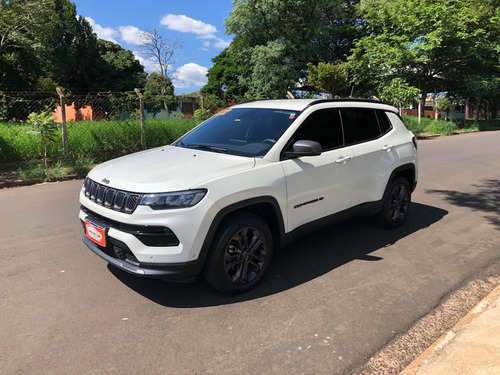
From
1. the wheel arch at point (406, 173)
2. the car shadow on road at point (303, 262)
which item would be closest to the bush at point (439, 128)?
the car shadow on road at point (303, 262)

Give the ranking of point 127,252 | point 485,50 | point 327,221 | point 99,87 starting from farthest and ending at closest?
point 99,87 < point 485,50 < point 327,221 < point 127,252

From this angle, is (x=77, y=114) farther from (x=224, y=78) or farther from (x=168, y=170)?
(x=224, y=78)

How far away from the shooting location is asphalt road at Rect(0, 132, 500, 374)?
108 inches

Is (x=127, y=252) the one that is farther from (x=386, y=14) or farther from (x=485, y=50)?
(x=485, y=50)

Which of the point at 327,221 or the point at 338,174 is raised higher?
the point at 338,174

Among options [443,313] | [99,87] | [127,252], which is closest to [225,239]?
[127,252]

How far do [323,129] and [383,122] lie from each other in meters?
1.38

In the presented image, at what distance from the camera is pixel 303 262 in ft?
Answer: 14.3

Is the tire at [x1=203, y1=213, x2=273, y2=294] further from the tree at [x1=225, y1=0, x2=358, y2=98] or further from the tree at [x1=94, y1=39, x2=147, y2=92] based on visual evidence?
the tree at [x1=94, y1=39, x2=147, y2=92]

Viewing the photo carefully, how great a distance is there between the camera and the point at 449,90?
3350 cm

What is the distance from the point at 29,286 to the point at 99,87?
1589 inches

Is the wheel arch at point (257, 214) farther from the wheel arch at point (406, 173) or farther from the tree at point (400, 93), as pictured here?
the tree at point (400, 93)

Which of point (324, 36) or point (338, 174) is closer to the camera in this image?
point (338, 174)

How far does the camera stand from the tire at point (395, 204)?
520 centimetres
